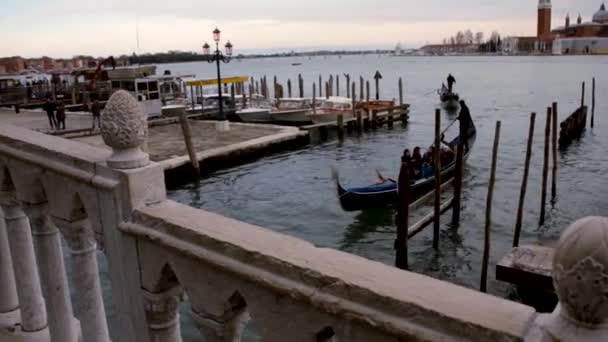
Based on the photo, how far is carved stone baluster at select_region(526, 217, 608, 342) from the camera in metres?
1.10

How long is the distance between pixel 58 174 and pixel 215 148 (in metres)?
17.1

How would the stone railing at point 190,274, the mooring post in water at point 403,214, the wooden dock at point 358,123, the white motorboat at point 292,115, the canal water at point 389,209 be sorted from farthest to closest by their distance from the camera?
the white motorboat at point 292,115, the wooden dock at point 358,123, the canal water at point 389,209, the mooring post in water at point 403,214, the stone railing at point 190,274

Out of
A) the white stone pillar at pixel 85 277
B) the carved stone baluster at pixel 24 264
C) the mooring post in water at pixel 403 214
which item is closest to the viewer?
the white stone pillar at pixel 85 277

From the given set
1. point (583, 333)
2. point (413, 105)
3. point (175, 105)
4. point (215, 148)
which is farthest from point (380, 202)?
point (413, 105)

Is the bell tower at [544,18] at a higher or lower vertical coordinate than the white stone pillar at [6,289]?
higher

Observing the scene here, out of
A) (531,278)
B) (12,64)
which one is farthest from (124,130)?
(12,64)

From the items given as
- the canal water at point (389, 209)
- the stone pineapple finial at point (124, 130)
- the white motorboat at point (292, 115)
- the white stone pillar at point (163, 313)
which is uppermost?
the stone pineapple finial at point (124, 130)

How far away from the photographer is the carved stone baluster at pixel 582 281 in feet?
3.61

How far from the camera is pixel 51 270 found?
2.80 metres

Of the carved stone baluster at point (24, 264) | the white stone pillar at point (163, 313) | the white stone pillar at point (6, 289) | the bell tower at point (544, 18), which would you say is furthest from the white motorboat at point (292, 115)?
the bell tower at point (544, 18)

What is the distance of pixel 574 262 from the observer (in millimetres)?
1117

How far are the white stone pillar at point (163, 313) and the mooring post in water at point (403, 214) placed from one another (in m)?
7.93

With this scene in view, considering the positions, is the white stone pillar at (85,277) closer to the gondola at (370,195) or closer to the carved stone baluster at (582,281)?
the carved stone baluster at (582,281)

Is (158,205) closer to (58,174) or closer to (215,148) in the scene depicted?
(58,174)
